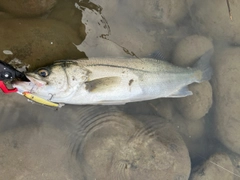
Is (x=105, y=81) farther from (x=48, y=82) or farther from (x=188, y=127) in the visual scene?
(x=188, y=127)

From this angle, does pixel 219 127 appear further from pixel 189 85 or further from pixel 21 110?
pixel 21 110

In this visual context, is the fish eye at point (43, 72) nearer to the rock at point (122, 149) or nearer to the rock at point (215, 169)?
the rock at point (122, 149)

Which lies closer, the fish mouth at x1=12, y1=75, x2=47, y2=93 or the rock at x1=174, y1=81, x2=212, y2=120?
the fish mouth at x1=12, y1=75, x2=47, y2=93

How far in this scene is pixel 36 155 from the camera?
3279 millimetres

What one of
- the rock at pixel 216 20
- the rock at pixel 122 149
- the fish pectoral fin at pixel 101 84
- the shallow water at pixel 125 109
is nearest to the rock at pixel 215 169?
the shallow water at pixel 125 109

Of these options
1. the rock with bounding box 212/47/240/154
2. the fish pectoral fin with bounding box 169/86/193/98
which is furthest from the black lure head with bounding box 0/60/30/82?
the rock with bounding box 212/47/240/154

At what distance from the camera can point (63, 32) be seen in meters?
3.48

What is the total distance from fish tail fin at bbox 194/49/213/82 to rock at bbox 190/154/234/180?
131 centimetres

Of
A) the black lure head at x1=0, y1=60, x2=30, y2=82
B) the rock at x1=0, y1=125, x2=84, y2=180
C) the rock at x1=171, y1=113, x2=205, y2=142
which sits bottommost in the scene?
the rock at x1=171, y1=113, x2=205, y2=142

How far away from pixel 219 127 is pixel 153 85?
1740 millimetres

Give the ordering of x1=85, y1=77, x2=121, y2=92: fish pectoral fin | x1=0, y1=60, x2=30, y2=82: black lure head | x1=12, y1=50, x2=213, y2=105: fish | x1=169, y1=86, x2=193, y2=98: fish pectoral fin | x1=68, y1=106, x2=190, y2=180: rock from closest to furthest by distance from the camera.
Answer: x1=0, y1=60, x2=30, y2=82: black lure head < x1=12, y1=50, x2=213, y2=105: fish < x1=85, y1=77, x2=121, y2=92: fish pectoral fin < x1=68, y1=106, x2=190, y2=180: rock < x1=169, y1=86, x2=193, y2=98: fish pectoral fin

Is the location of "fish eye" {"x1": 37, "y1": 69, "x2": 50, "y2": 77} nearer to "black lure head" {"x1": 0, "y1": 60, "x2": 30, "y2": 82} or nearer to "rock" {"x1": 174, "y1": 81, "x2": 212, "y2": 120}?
"black lure head" {"x1": 0, "y1": 60, "x2": 30, "y2": 82}

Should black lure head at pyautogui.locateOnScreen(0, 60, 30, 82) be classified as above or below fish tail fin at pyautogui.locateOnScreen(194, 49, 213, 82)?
above

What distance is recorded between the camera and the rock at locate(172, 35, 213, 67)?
4195 millimetres
